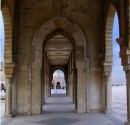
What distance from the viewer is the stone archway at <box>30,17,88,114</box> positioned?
522 inches

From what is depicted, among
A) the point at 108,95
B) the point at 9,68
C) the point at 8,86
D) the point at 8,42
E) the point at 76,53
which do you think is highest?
the point at 8,42

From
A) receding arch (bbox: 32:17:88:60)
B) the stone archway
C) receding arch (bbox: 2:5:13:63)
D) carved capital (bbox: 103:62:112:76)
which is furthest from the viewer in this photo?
receding arch (bbox: 32:17:88:60)

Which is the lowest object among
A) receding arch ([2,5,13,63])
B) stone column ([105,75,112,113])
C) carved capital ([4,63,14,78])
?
stone column ([105,75,112,113])

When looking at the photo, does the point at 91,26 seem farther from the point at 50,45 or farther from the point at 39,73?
the point at 50,45

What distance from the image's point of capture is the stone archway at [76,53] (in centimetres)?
1325

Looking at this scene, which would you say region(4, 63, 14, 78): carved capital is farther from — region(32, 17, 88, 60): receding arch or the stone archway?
region(32, 17, 88, 60): receding arch

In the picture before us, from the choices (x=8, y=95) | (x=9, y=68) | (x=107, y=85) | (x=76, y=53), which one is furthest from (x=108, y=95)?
(x=9, y=68)

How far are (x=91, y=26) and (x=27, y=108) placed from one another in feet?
14.7

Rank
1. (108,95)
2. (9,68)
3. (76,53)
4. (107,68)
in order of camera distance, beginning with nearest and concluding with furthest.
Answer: (9,68), (107,68), (108,95), (76,53)

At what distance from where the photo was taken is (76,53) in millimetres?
13680

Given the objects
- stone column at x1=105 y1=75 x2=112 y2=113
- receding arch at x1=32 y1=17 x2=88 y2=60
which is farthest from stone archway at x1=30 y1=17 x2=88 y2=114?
stone column at x1=105 y1=75 x2=112 y2=113

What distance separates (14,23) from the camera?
42.3 feet

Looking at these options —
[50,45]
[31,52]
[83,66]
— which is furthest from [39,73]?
[50,45]

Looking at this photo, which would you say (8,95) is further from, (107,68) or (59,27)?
(107,68)
